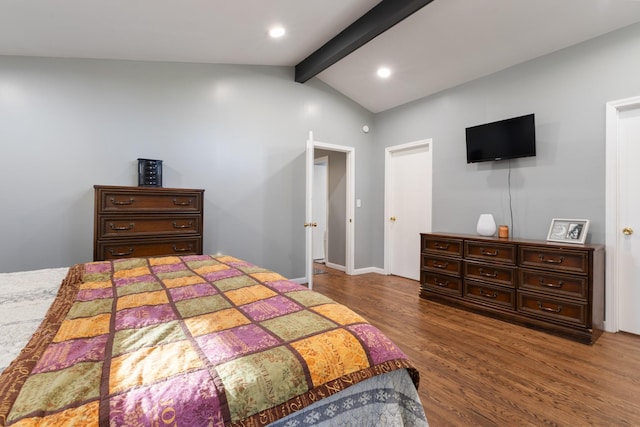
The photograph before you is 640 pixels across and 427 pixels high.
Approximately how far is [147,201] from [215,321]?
2355 mm

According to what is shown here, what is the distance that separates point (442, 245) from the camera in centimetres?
358

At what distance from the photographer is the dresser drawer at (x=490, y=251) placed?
2.99m

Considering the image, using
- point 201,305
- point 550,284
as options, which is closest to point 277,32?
point 201,305

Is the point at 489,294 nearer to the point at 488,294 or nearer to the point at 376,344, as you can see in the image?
the point at 488,294

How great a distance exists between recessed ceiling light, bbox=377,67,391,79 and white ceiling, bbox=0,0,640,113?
0.39ft

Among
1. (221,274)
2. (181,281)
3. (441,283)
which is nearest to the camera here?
(181,281)

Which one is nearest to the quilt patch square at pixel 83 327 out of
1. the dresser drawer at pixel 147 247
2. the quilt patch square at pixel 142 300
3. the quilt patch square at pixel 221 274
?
the quilt patch square at pixel 142 300

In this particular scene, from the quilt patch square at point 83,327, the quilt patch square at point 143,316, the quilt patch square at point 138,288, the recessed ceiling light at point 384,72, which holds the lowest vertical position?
the quilt patch square at point 83,327

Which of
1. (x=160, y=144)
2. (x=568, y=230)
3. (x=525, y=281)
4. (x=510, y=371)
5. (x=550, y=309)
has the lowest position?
(x=510, y=371)

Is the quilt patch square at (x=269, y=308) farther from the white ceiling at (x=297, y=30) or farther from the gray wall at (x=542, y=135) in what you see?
the gray wall at (x=542, y=135)

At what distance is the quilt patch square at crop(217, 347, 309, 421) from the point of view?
2.43 feet

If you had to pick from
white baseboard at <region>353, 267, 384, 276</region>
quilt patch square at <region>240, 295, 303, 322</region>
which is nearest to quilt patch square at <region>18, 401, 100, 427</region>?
quilt patch square at <region>240, 295, 303, 322</region>

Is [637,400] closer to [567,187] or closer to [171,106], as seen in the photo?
[567,187]

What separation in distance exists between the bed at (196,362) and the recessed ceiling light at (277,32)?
268 cm
